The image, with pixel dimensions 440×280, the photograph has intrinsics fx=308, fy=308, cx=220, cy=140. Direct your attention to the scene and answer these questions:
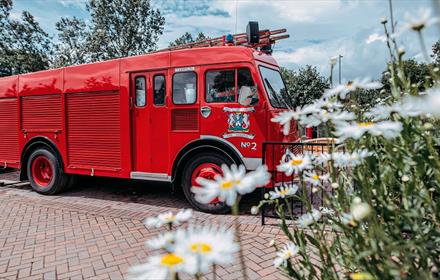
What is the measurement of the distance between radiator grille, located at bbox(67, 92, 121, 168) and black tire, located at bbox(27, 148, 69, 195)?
400 mm

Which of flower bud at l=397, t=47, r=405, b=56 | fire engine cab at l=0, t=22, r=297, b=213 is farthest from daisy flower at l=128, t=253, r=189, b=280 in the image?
fire engine cab at l=0, t=22, r=297, b=213

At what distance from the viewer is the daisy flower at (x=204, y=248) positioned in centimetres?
82

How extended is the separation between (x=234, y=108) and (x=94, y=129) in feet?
10.4

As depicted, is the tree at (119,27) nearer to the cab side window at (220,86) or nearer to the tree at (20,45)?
the tree at (20,45)

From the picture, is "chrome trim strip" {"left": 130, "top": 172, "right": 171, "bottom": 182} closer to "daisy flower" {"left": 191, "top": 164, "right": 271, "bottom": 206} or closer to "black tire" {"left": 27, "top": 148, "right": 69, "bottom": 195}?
"black tire" {"left": 27, "top": 148, "right": 69, "bottom": 195}

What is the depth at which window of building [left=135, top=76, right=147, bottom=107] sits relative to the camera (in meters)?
5.91

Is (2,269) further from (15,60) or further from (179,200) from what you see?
(15,60)

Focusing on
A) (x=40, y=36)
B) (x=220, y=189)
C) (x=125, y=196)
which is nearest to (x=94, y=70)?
(x=125, y=196)

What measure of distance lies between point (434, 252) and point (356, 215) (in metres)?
0.77

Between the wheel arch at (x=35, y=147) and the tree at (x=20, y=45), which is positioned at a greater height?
the tree at (x=20, y=45)

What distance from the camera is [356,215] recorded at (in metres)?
1.09

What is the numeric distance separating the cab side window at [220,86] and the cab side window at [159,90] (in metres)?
0.91

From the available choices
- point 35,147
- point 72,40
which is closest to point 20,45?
point 72,40

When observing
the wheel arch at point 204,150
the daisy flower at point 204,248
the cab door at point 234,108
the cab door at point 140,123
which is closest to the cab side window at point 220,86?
the cab door at point 234,108
